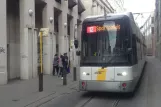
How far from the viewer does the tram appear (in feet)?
33.7

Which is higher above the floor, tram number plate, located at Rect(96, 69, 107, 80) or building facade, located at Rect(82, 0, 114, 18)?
building facade, located at Rect(82, 0, 114, 18)

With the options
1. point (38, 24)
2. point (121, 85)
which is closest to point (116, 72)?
point (121, 85)

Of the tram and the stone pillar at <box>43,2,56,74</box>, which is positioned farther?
the stone pillar at <box>43,2,56,74</box>

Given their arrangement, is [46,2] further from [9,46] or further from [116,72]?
[116,72]

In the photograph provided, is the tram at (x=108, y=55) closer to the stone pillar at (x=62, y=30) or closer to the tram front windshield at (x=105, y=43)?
the tram front windshield at (x=105, y=43)

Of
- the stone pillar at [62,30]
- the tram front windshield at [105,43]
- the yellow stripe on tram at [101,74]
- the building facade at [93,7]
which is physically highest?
the building facade at [93,7]

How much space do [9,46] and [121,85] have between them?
1061 centimetres

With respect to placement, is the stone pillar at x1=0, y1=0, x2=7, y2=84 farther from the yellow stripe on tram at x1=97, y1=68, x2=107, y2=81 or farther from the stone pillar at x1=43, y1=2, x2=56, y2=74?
the stone pillar at x1=43, y1=2, x2=56, y2=74

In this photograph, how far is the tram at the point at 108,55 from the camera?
10.3 metres

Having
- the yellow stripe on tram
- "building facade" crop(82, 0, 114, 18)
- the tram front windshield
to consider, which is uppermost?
"building facade" crop(82, 0, 114, 18)

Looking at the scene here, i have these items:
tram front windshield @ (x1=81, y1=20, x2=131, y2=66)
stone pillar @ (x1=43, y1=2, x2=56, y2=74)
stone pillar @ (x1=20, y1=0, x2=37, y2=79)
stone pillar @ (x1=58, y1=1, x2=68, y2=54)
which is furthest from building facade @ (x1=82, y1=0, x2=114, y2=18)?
tram front windshield @ (x1=81, y1=20, x2=131, y2=66)

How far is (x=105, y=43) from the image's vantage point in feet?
34.8

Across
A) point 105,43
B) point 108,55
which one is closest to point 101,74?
point 108,55

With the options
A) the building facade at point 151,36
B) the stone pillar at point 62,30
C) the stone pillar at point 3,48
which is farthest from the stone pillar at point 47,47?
the building facade at point 151,36
